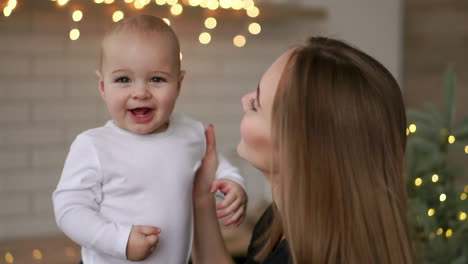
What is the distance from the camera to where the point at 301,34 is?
4.14 metres

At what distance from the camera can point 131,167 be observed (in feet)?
4.86

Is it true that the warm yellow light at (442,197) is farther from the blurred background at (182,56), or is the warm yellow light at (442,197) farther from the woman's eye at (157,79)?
the woman's eye at (157,79)

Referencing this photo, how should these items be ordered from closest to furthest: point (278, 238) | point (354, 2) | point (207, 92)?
1. point (278, 238)
2. point (207, 92)
3. point (354, 2)

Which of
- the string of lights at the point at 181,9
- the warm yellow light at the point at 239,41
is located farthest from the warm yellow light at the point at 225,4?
the warm yellow light at the point at 239,41

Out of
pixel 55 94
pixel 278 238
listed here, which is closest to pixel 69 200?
pixel 278 238

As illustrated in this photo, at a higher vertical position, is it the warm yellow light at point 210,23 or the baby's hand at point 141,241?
the warm yellow light at point 210,23

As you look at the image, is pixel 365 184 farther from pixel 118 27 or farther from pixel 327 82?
pixel 118 27

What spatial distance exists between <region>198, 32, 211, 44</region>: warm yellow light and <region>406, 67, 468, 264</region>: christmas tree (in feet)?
4.76

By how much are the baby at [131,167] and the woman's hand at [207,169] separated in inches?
5.7

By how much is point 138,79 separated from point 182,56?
236cm

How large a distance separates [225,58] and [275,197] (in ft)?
8.34

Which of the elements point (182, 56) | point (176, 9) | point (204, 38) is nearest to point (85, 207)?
point (176, 9)

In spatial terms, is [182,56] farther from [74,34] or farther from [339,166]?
[339,166]

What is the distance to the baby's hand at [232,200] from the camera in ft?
5.24
